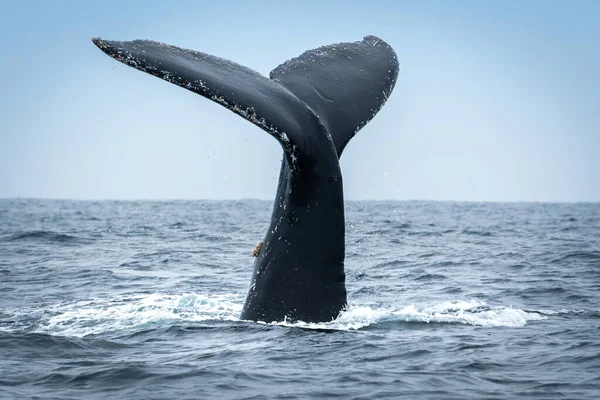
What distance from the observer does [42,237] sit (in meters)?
23.2

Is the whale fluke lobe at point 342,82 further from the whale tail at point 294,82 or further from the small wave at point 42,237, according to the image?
the small wave at point 42,237

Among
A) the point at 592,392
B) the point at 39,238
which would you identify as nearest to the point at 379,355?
the point at 592,392

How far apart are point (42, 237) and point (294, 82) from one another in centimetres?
1733

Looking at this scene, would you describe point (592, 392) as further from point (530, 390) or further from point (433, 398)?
point (433, 398)

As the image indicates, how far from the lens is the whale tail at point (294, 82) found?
6074 millimetres

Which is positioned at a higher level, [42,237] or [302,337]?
[302,337]

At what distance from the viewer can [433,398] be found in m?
6.07

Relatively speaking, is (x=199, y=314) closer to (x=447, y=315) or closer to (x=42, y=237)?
(x=447, y=315)

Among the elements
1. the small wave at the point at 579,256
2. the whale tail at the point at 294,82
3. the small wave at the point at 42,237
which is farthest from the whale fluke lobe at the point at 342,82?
the small wave at the point at 42,237

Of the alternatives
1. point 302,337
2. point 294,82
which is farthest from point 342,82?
point 302,337

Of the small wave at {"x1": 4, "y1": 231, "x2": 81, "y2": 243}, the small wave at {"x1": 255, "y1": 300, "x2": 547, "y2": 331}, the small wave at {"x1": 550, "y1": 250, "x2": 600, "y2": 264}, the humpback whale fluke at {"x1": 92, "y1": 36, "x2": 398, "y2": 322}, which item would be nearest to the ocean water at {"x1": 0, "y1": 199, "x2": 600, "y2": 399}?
the small wave at {"x1": 255, "y1": 300, "x2": 547, "y2": 331}

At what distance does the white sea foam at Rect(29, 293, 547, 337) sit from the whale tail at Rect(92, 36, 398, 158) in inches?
72.0

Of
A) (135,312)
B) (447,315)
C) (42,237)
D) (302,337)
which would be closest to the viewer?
(302,337)

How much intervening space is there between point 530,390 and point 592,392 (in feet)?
1.44
